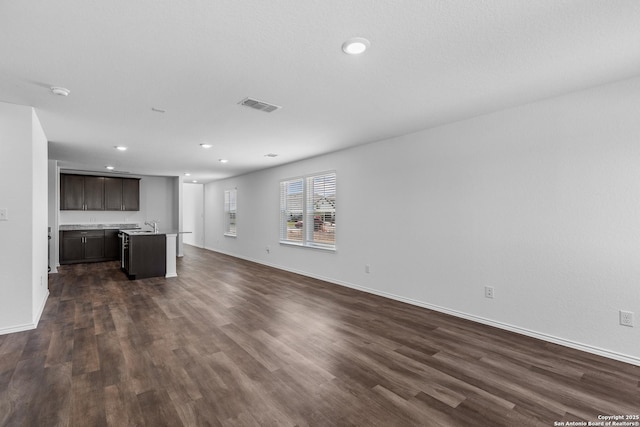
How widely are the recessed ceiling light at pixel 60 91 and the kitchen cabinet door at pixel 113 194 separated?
6.31 meters

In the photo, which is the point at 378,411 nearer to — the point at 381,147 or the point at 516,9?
the point at 516,9

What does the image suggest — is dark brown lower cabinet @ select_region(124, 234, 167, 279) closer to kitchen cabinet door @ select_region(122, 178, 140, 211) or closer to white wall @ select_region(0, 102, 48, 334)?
white wall @ select_region(0, 102, 48, 334)

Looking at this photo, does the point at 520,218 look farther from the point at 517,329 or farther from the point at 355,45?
the point at 355,45

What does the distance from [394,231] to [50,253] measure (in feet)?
23.6

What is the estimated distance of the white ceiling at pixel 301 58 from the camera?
176 cm

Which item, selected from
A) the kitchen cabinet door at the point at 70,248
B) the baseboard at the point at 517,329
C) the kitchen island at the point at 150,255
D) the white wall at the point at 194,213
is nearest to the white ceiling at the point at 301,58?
the baseboard at the point at 517,329

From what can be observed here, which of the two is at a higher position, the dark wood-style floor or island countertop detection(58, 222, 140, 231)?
island countertop detection(58, 222, 140, 231)

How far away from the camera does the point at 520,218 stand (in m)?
3.28

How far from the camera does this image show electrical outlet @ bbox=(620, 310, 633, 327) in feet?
8.64

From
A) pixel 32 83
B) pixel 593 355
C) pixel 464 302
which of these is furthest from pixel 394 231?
pixel 32 83

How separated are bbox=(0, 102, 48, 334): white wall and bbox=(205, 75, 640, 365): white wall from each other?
429cm

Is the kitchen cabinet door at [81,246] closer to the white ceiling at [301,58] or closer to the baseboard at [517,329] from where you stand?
the white ceiling at [301,58]

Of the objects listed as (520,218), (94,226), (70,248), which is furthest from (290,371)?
(94,226)

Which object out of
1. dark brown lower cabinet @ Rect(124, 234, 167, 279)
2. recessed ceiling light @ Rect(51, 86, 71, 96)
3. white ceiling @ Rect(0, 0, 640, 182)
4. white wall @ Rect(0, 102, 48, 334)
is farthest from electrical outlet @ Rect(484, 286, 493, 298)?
dark brown lower cabinet @ Rect(124, 234, 167, 279)
